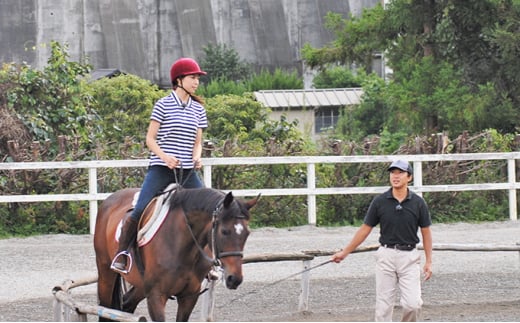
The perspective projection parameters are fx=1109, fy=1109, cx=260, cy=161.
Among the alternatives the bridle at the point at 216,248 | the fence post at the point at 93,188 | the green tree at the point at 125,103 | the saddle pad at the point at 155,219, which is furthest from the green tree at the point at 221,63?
the bridle at the point at 216,248

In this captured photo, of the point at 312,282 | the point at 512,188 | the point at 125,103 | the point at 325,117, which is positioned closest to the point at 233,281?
the point at 312,282

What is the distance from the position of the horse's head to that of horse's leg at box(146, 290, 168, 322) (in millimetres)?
750

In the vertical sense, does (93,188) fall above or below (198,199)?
below

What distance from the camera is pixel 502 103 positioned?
22062mm

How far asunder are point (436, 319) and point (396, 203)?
124 inches

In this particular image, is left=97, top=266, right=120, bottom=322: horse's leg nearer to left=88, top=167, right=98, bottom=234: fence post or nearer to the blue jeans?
the blue jeans

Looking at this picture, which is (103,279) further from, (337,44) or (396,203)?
(337,44)

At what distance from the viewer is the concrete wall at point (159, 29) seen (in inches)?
1585

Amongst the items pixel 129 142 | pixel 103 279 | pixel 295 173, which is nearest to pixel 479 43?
pixel 295 173

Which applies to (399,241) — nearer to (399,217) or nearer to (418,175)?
(399,217)

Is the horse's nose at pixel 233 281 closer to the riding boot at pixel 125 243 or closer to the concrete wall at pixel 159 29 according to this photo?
the riding boot at pixel 125 243

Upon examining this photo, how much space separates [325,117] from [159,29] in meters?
7.39

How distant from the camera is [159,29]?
4156cm

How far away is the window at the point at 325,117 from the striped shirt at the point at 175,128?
30013 millimetres
